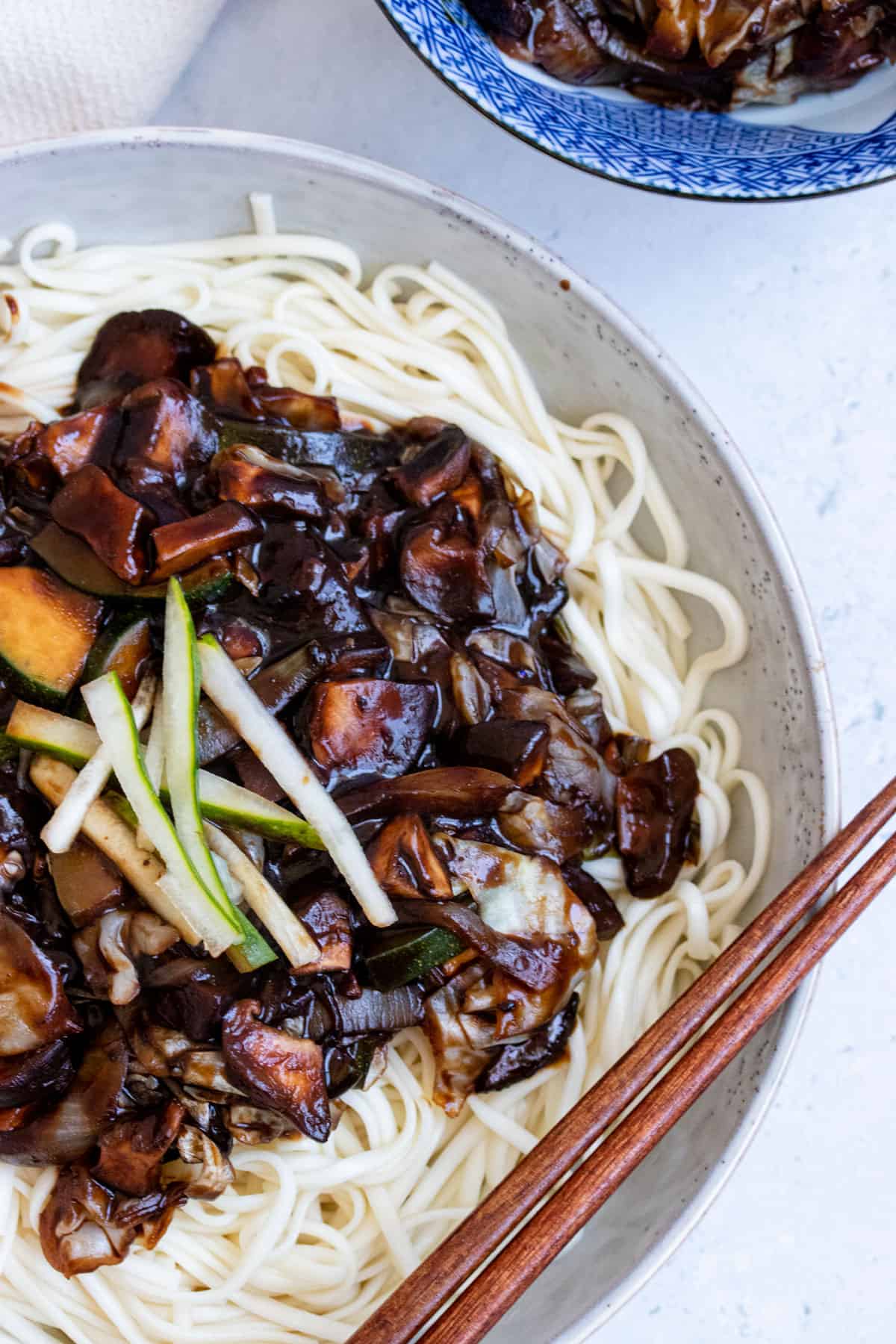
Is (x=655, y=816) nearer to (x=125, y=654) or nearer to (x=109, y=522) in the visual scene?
(x=125, y=654)

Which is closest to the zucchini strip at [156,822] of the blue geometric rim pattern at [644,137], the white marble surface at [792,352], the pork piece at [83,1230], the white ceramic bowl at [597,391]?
the pork piece at [83,1230]

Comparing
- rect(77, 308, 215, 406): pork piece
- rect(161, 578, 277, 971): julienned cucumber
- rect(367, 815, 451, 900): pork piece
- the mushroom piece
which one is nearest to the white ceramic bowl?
rect(77, 308, 215, 406): pork piece

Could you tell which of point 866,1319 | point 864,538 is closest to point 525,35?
point 864,538

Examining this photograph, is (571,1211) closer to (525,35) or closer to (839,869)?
(839,869)

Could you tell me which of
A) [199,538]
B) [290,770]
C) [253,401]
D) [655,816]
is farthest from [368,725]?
[253,401]

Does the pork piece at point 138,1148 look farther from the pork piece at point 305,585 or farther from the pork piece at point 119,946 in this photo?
the pork piece at point 305,585

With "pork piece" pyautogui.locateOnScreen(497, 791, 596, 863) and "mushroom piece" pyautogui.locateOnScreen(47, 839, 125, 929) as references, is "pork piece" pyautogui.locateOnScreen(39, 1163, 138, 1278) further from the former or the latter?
"pork piece" pyautogui.locateOnScreen(497, 791, 596, 863)
